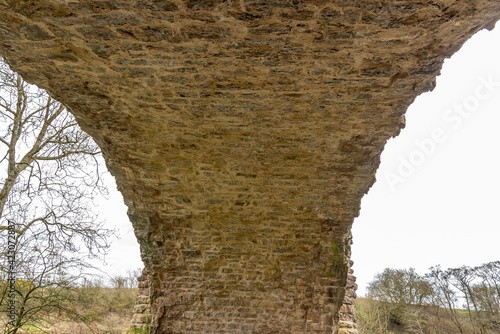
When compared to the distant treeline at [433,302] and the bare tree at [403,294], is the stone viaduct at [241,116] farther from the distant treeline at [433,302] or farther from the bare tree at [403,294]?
the bare tree at [403,294]

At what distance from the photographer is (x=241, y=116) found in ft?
9.82

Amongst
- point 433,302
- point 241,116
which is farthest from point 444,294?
point 241,116

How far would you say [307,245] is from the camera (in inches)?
173

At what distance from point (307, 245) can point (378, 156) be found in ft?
5.27

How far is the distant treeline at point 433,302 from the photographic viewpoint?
A: 54.5 feet

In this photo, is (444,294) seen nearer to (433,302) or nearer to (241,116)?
(433,302)

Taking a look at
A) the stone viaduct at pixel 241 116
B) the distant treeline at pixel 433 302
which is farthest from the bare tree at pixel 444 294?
the stone viaduct at pixel 241 116

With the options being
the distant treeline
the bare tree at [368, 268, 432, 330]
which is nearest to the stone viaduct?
the distant treeline

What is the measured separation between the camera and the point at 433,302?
63.1 ft

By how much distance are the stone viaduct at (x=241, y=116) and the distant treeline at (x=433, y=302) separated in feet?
43.0

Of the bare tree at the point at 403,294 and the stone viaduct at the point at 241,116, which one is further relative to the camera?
the bare tree at the point at 403,294

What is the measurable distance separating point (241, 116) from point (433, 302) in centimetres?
2149

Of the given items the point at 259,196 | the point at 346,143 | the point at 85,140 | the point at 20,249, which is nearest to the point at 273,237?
the point at 259,196

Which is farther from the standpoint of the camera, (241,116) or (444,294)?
(444,294)
